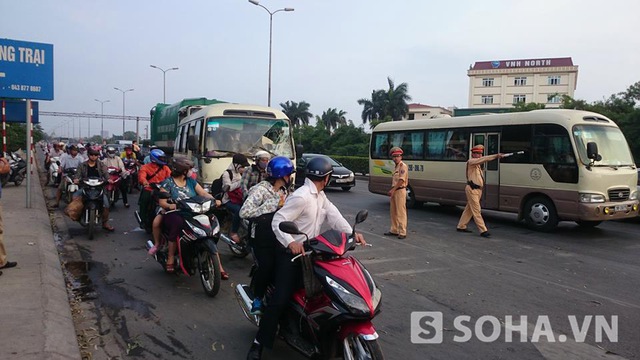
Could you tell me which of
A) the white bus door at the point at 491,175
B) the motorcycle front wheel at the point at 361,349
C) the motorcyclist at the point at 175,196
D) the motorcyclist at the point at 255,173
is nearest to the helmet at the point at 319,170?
the motorcycle front wheel at the point at 361,349

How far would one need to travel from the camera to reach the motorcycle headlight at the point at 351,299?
9.98 feet

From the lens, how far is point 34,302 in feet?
15.7

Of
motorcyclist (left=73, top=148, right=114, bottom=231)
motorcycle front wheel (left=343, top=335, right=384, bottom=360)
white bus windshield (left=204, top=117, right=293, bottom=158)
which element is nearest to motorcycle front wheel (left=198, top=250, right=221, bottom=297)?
motorcycle front wheel (left=343, top=335, right=384, bottom=360)

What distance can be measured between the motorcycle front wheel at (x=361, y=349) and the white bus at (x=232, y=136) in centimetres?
750

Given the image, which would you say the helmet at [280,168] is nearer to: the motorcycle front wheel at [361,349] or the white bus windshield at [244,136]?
the motorcycle front wheel at [361,349]

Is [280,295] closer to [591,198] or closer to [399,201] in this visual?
[399,201]

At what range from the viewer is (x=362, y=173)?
30.2 meters

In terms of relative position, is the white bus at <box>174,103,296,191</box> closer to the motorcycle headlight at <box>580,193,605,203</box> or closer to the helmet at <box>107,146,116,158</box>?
the helmet at <box>107,146,116,158</box>

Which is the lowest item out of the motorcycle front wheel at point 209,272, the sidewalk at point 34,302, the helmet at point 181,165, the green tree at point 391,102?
the sidewalk at point 34,302

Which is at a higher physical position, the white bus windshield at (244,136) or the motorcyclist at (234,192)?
the white bus windshield at (244,136)

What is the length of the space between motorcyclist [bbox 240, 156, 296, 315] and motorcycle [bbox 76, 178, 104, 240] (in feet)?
18.0

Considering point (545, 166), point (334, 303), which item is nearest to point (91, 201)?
point (334, 303)

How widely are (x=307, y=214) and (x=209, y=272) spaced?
2.30 m

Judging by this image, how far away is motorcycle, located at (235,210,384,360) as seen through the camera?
308 centimetres
